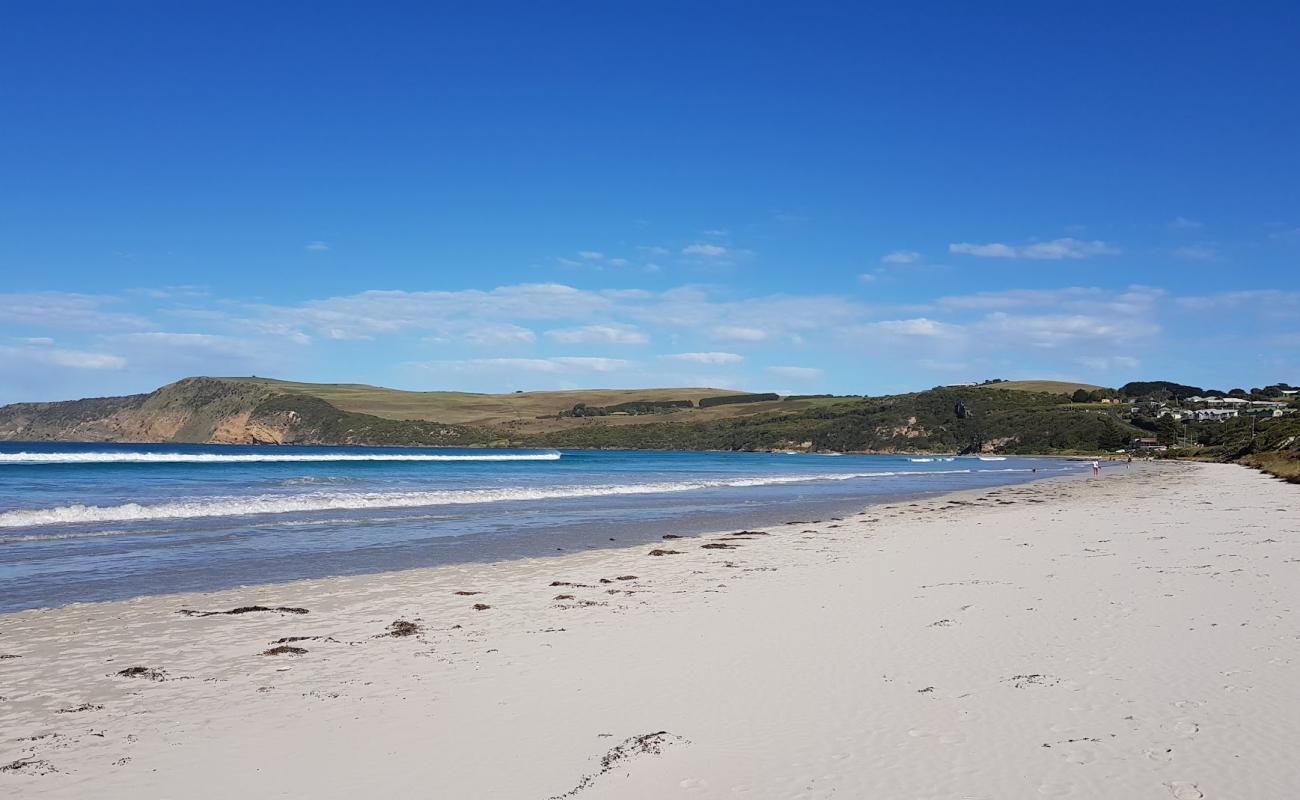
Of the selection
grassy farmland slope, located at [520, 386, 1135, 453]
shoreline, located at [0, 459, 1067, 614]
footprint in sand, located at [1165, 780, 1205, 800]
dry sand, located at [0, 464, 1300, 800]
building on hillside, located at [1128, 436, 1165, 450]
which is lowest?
shoreline, located at [0, 459, 1067, 614]

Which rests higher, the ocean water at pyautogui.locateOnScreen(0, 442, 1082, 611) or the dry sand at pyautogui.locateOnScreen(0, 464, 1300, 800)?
the dry sand at pyautogui.locateOnScreen(0, 464, 1300, 800)

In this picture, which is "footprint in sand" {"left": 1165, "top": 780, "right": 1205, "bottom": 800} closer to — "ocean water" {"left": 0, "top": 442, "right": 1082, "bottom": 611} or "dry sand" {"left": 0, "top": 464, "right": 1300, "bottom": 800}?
"dry sand" {"left": 0, "top": 464, "right": 1300, "bottom": 800}

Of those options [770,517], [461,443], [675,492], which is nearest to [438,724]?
[770,517]

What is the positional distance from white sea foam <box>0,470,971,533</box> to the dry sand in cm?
1453

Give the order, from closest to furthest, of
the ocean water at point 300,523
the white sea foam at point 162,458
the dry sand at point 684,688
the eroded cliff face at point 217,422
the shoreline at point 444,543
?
1. the dry sand at point 684,688
2. the shoreline at point 444,543
3. the ocean water at point 300,523
4. the white sea foam at point 162,458
5. the eroded cliff face at point 217,422

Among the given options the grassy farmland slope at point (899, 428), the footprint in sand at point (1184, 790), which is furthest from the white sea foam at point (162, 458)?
the grassy farmland slope at point (899, 428)

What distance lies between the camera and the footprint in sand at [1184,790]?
4902 millimetres

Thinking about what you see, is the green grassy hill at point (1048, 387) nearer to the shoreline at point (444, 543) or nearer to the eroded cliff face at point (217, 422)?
the eroded cliff face at point (217, 422)

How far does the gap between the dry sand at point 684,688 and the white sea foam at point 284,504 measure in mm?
14532

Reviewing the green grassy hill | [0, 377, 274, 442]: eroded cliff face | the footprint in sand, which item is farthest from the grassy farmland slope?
the footprint in sand

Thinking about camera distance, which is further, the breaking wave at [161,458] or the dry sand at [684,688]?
the breaking wave at [161,458]

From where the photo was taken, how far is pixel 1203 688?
687 centimetres

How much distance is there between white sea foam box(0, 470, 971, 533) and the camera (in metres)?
23.6

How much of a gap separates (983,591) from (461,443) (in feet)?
508
